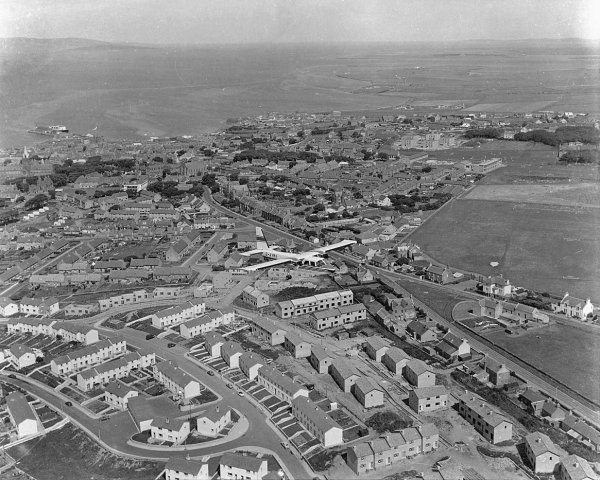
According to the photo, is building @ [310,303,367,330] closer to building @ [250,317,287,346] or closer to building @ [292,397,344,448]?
building @ [250,317,287,346]

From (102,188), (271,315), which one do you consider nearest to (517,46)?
(102,188)

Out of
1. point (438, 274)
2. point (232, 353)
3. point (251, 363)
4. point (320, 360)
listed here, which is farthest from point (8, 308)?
point (438, 274)

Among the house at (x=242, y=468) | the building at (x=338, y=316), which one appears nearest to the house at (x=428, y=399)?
the house at (x=242, y=468)

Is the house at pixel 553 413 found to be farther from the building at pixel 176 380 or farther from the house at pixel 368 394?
the building at pixel 176 380

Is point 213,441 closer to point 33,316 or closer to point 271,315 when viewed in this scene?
point 271,315

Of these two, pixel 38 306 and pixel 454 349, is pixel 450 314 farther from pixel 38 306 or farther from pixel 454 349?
pixel 38 306

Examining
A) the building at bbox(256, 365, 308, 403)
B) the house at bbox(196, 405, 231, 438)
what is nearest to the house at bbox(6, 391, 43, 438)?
the house at bbox(196, 405, 231, 438)

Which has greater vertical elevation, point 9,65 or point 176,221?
point 9,65
